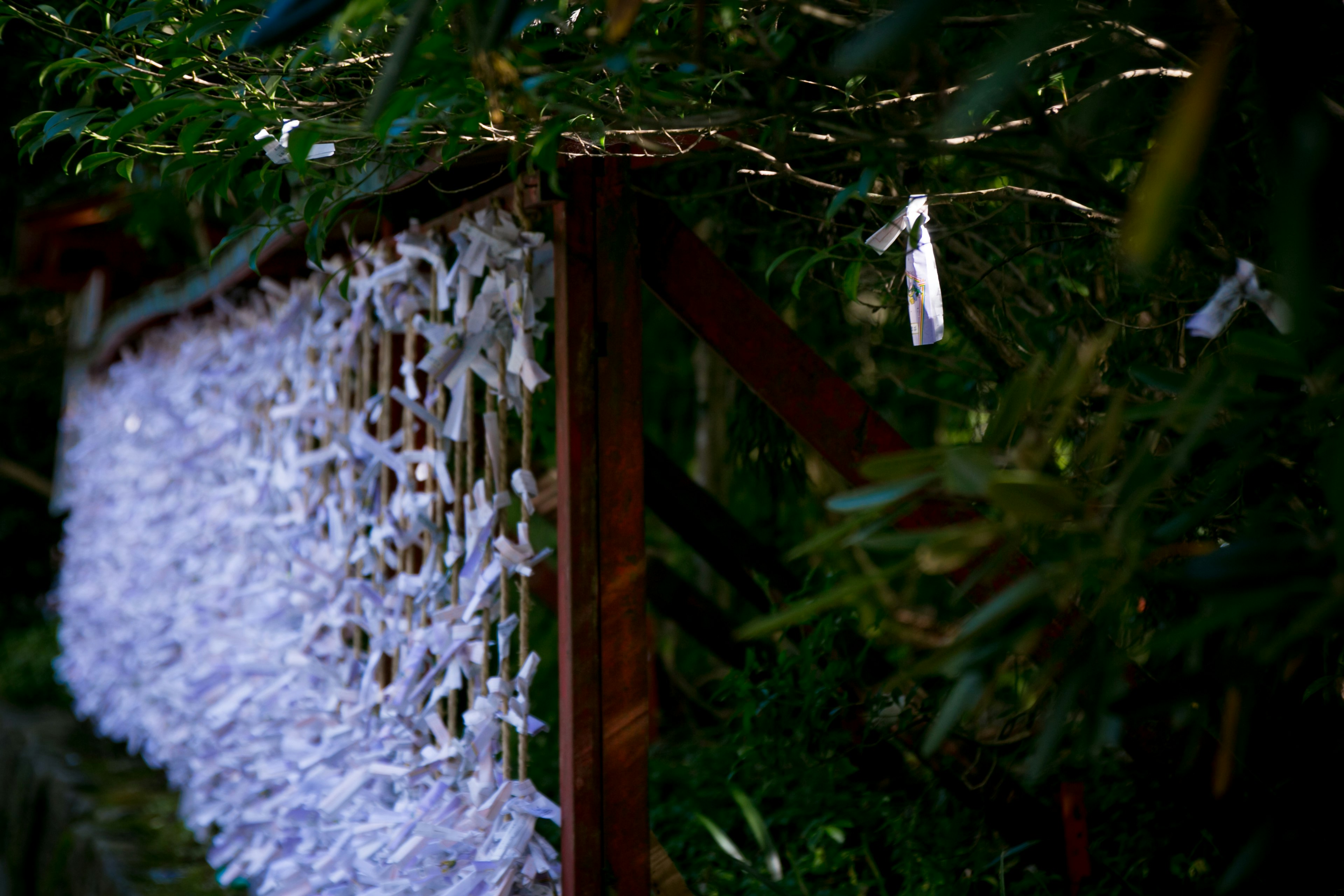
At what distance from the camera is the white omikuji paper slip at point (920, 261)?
1.24 meters

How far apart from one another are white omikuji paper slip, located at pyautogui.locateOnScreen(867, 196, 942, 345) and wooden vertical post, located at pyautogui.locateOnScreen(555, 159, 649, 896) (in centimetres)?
47

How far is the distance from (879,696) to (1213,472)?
0.86m

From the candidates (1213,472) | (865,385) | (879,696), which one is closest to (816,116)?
(1213,472)

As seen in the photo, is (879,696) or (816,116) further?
(879,696)

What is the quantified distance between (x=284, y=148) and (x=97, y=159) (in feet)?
0.83

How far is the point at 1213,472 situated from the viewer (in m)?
1.20

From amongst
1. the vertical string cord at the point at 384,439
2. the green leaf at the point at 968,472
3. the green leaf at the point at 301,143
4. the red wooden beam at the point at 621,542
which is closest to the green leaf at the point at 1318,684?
the red wooden beam at the point at 621,542

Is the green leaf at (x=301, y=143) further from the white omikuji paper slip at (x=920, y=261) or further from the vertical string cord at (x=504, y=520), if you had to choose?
the vertical string cord at (x=504, y=520)

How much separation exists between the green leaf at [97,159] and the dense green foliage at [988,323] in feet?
0.04

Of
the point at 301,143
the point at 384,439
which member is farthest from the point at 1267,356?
the point at 384,439

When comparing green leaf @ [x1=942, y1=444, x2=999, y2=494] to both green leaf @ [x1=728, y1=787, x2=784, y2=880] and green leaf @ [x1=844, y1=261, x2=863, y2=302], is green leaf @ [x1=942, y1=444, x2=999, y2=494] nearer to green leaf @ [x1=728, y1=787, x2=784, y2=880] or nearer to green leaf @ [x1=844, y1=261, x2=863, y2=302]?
green leaf @ [x1=844, y1=261, x2=863, y2=302]

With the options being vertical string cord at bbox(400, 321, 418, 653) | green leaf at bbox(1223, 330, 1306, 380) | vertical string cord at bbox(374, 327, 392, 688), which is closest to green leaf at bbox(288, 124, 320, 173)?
green leaf at bbox(1223, 330, 1306, 380)

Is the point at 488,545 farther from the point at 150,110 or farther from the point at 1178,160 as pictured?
the point at 1178,160

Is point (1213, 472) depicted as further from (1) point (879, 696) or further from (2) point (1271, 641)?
(1) point (879, 696)
